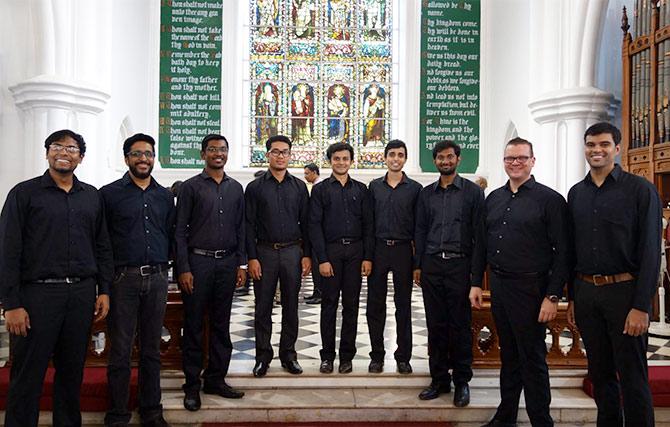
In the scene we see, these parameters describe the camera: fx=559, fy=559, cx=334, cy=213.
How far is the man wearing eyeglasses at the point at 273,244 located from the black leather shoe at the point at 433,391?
2.62 feet

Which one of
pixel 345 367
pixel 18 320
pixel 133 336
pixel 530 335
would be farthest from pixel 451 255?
pixel 18 320

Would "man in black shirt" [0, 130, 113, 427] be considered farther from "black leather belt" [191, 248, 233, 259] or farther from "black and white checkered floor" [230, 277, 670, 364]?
"black and white checkered floor" [230, 277, 670, 364]

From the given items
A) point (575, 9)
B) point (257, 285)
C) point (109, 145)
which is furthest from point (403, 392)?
point (109, 145)

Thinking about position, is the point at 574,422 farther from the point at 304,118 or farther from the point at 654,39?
the point at 304,118

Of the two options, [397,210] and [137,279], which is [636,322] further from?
[137,279]

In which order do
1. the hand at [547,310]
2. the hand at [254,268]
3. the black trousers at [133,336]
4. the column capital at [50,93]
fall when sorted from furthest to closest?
the column capital at [50,93], the hand at [254,268], the black trousers at [133,336], the hand at [547,310]

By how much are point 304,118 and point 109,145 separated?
359cm

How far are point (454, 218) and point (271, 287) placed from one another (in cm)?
120

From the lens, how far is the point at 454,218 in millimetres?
3244

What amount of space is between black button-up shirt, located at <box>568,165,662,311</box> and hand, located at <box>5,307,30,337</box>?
2.59m

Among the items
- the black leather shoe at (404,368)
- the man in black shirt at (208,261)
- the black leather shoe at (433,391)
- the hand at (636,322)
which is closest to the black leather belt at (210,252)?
the man in black shirt at (208,261)

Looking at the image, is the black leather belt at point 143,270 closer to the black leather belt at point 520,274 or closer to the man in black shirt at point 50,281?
the man in black shirt at point 50,281

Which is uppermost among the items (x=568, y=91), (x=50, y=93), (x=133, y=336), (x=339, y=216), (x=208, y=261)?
(x=568, y=91)

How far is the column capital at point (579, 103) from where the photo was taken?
18.9 ft
